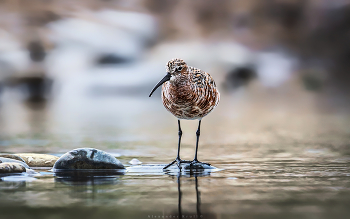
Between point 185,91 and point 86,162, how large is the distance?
6.52 ft

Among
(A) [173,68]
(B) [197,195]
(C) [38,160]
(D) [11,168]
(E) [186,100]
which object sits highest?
(A) [173,68]

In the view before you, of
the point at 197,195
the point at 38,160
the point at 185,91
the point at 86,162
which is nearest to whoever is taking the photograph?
the point at 197,195

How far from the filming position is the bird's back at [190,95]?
795cm

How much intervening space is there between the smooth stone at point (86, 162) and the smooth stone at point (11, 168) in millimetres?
696

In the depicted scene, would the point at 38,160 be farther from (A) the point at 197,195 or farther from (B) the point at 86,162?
(A) the point at 197,195

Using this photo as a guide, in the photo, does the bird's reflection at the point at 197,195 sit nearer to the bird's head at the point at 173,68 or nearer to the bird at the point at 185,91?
the bird at the point at 185,91

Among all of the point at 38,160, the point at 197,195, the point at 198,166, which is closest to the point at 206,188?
the point at 197,195

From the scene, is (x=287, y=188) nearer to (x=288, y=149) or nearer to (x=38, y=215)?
(x=38, y=215)

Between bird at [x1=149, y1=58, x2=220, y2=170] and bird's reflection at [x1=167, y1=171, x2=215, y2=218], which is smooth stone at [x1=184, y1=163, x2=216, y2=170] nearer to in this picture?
bird at [x1=149, y1=58, x2=220, y2=170]

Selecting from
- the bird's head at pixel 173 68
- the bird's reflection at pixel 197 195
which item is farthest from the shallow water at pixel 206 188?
the bird's head at pixel 173 68

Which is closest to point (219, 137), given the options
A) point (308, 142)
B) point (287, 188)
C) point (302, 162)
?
point (308, 142)

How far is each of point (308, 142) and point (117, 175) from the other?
6.51 meters

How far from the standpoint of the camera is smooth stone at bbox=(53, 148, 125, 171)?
306 inches

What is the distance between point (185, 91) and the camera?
26.1ft
